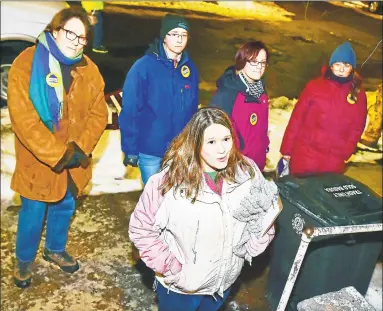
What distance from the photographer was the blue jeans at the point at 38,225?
391 centimetres

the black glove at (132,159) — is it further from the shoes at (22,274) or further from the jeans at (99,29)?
the shoes at (22,274)

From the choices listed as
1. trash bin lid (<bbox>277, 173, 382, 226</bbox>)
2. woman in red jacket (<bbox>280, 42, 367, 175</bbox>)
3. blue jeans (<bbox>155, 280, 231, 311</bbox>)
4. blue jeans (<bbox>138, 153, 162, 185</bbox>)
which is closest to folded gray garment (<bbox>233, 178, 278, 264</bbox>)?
blue jeans (<bbox>155, 280, 231, 311</bbox>)

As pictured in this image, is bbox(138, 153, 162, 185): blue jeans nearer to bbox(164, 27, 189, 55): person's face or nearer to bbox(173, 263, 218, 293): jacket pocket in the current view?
bbox(164, 27, 189, 55): person's face

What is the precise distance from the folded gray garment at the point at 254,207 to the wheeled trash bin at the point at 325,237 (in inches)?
33.6

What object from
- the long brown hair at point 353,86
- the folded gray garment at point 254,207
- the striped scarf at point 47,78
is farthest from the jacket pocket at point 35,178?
the long brown hair at point 353,86

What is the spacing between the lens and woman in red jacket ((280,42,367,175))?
4406mm

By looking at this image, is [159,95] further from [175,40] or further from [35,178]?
[35,178]

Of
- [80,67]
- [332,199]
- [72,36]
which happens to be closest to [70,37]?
[72,36]

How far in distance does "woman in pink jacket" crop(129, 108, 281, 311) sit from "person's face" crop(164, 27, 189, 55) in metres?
1.05

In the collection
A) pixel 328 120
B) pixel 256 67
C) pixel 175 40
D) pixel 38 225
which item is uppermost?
pixel 175 40

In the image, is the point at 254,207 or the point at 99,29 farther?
the point at 99,29

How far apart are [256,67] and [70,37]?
1349 millimetres

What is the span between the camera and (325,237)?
3.81 metres

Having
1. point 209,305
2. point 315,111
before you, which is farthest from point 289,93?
A: point 209,305
